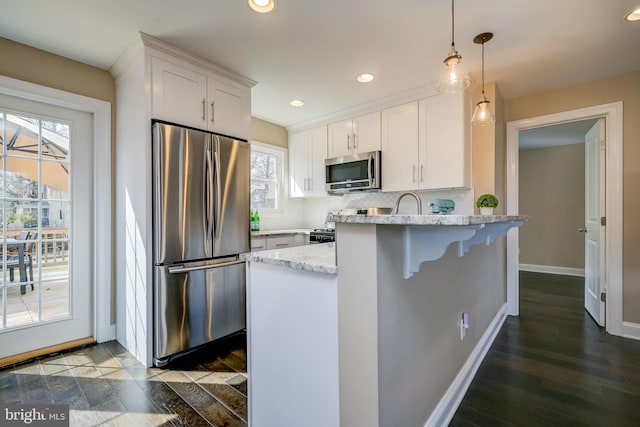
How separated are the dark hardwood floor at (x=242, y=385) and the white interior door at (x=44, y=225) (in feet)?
0.96

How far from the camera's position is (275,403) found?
52.2 inches

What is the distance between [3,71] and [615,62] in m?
4.89

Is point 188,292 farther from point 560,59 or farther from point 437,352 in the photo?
point 560,59

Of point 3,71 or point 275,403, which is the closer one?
point 275,403

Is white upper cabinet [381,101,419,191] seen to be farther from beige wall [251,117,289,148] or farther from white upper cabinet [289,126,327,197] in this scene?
beige wall [251,117,289,148]

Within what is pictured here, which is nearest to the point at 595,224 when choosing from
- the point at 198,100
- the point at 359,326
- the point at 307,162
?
the point at 307,162

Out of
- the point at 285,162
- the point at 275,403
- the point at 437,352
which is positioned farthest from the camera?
the point at 285,162

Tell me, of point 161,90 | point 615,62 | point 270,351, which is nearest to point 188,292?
point 270,351

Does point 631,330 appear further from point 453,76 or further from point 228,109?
point 228,109

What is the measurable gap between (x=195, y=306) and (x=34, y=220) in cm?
148

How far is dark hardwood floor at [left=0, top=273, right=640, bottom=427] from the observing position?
1.61m

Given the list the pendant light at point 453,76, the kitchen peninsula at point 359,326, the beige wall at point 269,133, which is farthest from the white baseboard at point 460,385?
the beige wall at point 269,133

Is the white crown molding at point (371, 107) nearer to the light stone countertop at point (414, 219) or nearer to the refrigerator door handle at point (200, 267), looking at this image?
the refrigerator door handle at point (200, 267)

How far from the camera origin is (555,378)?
196cm
